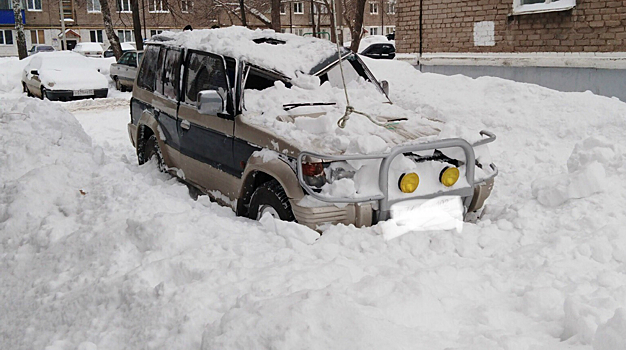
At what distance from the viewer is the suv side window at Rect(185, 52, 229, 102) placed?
5.61 meters

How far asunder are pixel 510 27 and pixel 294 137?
8.10 meters

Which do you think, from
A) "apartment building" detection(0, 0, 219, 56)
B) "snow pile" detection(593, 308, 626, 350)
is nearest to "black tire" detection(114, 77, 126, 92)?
"snow pile" detection(593, 308, 626, 350)

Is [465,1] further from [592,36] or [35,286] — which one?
[35,286]

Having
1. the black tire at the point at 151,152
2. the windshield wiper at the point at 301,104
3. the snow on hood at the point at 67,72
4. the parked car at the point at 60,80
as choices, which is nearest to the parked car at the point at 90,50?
the snow on hood at the point at 67,72

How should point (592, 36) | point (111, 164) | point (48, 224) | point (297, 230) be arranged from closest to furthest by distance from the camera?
point (297, 230), point (48, 224), point (111, 164), point (592, 36)

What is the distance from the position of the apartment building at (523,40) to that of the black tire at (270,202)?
7148 mm

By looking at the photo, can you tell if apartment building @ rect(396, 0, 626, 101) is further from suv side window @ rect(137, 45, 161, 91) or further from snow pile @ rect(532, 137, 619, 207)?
suv side window @ rect(137, 45, 161, 91)

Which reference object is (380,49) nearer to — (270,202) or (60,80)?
(60,80)

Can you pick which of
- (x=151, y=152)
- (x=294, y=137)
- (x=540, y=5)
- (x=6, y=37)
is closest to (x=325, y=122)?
(x=294, y=137)

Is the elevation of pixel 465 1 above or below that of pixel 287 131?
Answer: above

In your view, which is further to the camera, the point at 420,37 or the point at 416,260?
the point at 420,37

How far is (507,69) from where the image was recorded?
1156 cm

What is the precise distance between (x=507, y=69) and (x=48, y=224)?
915 cm

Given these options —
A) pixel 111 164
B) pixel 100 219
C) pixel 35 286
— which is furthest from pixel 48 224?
pixel 111 164
